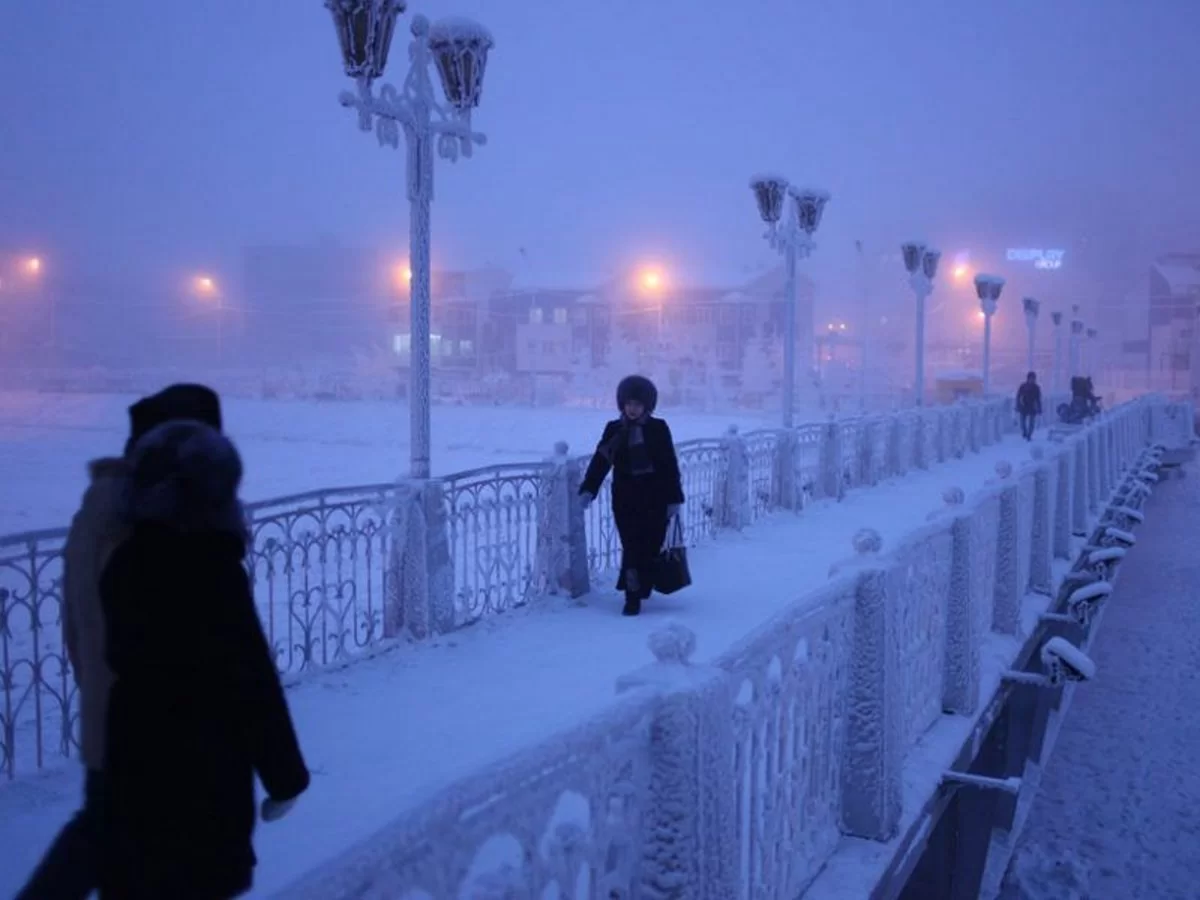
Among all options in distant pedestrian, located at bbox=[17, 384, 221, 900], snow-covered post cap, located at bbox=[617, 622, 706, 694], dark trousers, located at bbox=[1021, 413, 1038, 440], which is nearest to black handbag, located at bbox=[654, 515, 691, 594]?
snow-covered post cap, located at bbox=[617, 622, 706, 694]

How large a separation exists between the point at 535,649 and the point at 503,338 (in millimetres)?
58695

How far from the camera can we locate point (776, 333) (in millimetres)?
56500

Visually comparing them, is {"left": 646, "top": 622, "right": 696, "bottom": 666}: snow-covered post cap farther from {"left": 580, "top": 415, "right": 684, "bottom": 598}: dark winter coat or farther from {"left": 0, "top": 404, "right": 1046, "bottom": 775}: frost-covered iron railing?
{"left": 580, "top": 415, "right": 684, "bottom": 598}: dark winter coat

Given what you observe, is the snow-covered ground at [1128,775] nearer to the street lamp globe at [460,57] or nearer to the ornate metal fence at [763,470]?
the ornate metal fence at [763,470]

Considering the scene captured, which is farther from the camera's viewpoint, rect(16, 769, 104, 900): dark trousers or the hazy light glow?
the hazy light glow

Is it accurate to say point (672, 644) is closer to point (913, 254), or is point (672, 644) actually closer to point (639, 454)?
point (639, 454)

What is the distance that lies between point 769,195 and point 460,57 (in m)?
7.38

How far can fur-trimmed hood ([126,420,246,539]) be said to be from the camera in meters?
2.12

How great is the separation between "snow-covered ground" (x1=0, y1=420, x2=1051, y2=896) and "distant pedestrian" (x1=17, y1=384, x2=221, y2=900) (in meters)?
0.44

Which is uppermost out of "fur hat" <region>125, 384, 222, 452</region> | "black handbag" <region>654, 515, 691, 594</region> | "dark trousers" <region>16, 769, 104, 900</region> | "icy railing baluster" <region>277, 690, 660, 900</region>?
"fur hat" <region>125, 384, 222, 452</region>

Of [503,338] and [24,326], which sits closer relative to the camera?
[24,326]

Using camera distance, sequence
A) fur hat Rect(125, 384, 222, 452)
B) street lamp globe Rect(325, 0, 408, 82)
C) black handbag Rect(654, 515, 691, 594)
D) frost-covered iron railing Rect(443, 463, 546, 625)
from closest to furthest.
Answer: fur hat Rect(125, 384, 222, 452) → street lamp globe Rect(325, 0, 408, 82) → frost-covered iron railing Rect(443, 463, 546, 625) → black handbag Rect(654, 515, 691, 594)

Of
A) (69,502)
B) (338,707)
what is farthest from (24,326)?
(338,707)

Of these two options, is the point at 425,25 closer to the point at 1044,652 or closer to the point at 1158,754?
the point at 1044,652
